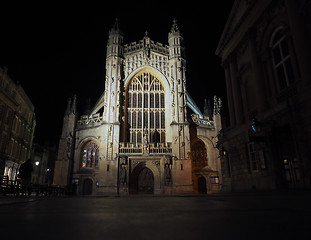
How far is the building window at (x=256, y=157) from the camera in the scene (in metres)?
9.75

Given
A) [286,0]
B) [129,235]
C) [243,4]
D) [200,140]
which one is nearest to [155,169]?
[200,140]

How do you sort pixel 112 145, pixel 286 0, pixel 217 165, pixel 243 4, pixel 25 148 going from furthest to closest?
pixel 25 148, pixel 217 165, pixel 112 145, pixel 243 4, pixel 286 0

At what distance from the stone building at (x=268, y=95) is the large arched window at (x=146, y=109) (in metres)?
12.5

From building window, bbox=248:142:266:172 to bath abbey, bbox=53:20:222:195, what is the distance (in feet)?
40.6

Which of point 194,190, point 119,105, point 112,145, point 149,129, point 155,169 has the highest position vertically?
point 119,105

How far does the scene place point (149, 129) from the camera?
84.2ft

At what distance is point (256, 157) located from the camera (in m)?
10.4

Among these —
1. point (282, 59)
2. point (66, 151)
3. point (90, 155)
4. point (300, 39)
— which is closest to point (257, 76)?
point (282, 59)

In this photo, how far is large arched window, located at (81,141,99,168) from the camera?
2534 cm

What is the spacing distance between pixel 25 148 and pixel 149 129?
60.3ft

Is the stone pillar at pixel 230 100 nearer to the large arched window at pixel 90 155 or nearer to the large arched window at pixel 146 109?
the large arched window at pixel 146 109

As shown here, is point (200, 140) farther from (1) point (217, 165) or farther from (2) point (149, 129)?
(2) point (149, 129)

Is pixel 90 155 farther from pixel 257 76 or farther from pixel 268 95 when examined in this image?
pixel 268 95

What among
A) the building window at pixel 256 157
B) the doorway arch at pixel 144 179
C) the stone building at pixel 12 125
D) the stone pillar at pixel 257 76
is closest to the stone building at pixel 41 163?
the stone building at pixel 12 125
